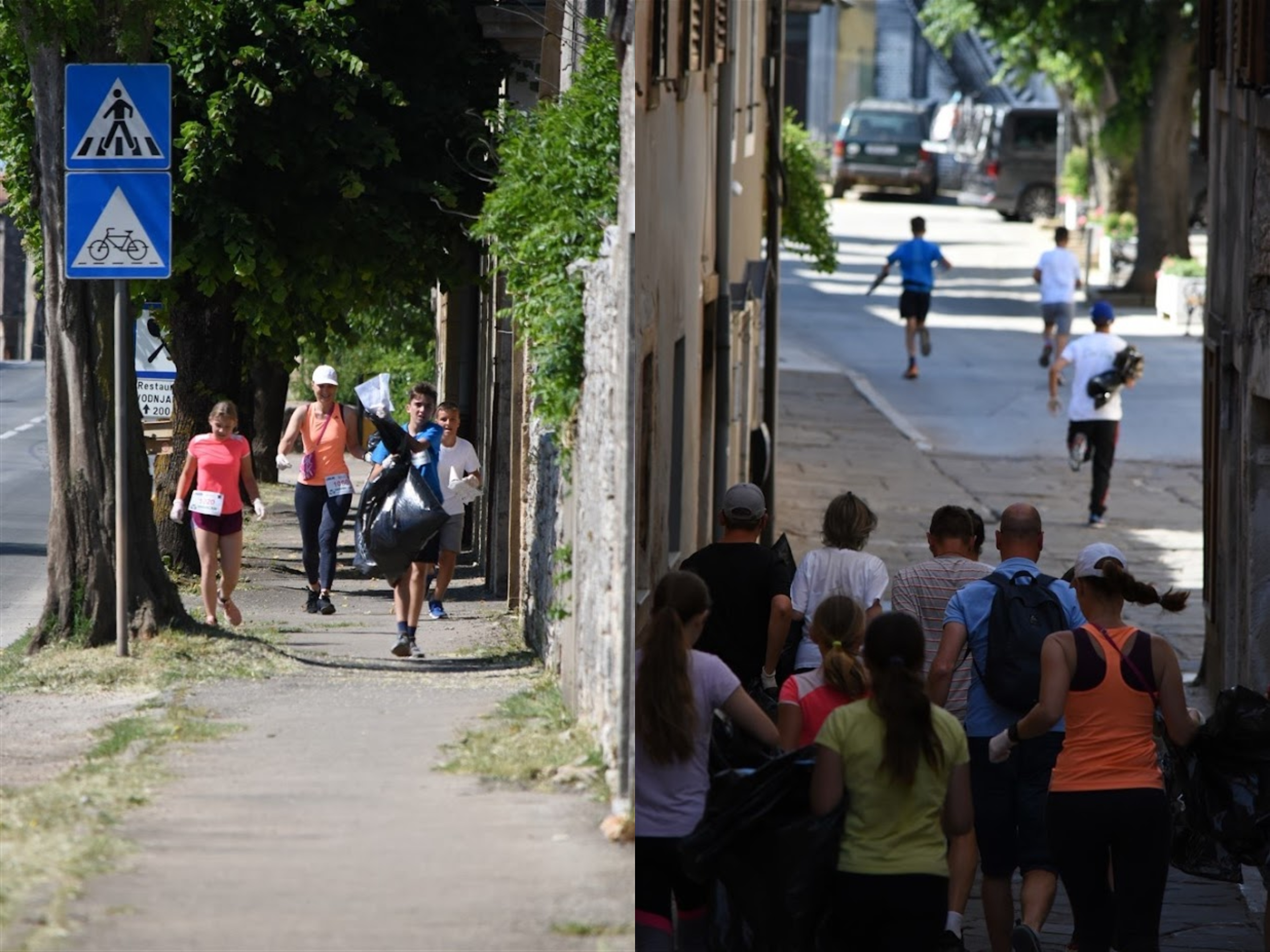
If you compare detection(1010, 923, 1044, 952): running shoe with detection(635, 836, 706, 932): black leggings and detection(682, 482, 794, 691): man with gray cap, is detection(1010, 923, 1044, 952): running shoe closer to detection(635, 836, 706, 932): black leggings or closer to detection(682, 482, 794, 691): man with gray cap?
detection(682, 482, 794, 691): man with gray cap

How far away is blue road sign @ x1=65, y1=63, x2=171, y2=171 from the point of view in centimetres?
570

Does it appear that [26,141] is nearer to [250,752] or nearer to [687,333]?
[250,752]

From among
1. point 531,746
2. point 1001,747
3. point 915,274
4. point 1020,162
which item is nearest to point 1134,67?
point 915,274

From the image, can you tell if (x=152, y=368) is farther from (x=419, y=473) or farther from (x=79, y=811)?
(x=79, y=811)

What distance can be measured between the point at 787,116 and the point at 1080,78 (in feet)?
34.0

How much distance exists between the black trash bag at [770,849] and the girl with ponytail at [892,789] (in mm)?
56

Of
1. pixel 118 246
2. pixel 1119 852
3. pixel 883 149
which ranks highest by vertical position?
pixel 883 149

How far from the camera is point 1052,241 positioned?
125 ft

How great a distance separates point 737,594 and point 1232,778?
5.31 feet

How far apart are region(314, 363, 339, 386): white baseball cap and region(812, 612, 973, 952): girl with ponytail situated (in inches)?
57.2

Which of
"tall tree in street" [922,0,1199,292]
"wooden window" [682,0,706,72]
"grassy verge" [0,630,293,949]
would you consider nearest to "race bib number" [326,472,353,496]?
"grassy verge" [0,630,293,949]

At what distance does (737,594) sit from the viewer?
23.6 feet

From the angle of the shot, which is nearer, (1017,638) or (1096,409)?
(1017,638)

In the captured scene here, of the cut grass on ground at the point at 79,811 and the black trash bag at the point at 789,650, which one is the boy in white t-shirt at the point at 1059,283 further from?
the cut grass on ground at the point at 79,811
